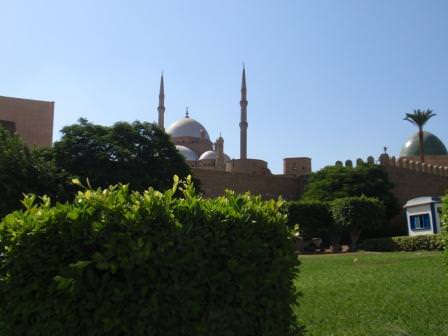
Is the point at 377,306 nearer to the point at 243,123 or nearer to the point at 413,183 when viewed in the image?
the point at 413,183

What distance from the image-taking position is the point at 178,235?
3.29 meters

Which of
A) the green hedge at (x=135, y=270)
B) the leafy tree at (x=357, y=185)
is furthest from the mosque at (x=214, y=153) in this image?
the green hedge at (x=135, y=270)

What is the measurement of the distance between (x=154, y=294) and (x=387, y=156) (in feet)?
120

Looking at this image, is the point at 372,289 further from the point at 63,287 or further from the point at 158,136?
the point at 158,136

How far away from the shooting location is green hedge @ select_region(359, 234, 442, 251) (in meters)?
22.8

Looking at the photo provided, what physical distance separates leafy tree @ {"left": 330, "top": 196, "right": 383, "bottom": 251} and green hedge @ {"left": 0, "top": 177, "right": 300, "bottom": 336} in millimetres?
24125

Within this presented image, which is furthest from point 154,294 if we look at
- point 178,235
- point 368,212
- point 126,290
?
point 368,212

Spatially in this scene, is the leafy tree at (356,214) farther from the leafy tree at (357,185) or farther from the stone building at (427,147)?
the stone building at (427,147)

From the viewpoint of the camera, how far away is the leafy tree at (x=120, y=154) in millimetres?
23266

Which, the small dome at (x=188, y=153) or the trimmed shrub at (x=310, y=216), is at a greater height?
the small dome at (x=188, y=153)

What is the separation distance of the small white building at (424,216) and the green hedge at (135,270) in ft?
74.0

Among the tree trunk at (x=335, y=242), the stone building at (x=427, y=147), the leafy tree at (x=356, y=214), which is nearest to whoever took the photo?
the leafy tree at (x=356, y=214)

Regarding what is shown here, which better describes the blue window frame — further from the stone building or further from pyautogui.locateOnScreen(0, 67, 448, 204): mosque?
the stone building

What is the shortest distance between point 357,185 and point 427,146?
23136mm
